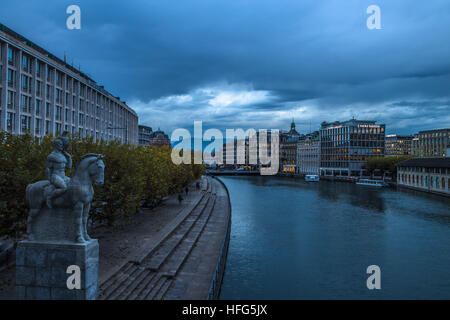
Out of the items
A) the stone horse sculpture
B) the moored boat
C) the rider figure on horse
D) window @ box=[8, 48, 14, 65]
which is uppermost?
window @ box=[8, 48, 14, 65]

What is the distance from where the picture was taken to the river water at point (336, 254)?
28062 mm

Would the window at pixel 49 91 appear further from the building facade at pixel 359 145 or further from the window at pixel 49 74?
the building facade at pixel 359 145

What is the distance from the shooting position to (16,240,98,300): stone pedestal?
15156 mm

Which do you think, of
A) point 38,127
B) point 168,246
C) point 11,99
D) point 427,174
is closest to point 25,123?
point 38,127

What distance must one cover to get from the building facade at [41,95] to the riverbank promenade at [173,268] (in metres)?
19.4

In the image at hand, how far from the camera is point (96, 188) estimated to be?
2983 centimetres

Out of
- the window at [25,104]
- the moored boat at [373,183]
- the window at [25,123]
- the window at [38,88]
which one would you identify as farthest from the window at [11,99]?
the moored boat at [373,183]

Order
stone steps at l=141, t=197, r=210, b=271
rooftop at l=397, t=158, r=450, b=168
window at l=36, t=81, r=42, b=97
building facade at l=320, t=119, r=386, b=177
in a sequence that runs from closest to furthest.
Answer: stone steps at l=141, t=197, r=210, b=271, window at l=36, t=81, r=42, b=97, rooftop at l=397, t=158, r=450, b=168, building facade at l=320, t=119, r=386, b=177

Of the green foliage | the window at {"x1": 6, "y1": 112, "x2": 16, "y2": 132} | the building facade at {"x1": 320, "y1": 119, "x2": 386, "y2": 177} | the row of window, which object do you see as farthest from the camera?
the building facade at {"x1": 320, "y1": 119, "x2": 386, "y2": 177}

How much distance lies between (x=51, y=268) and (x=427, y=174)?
116750 mm

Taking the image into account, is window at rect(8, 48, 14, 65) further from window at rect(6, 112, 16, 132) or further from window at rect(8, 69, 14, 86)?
window at rect(6, 112, 16, 132)

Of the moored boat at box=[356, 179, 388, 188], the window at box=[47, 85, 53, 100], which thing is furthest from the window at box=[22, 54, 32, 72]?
the moored boat at box=[356, 179, 388, 188]

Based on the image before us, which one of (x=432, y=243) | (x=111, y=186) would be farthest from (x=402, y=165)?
(x=111, y=186)

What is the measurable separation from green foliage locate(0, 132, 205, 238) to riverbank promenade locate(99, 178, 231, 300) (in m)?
5.43
